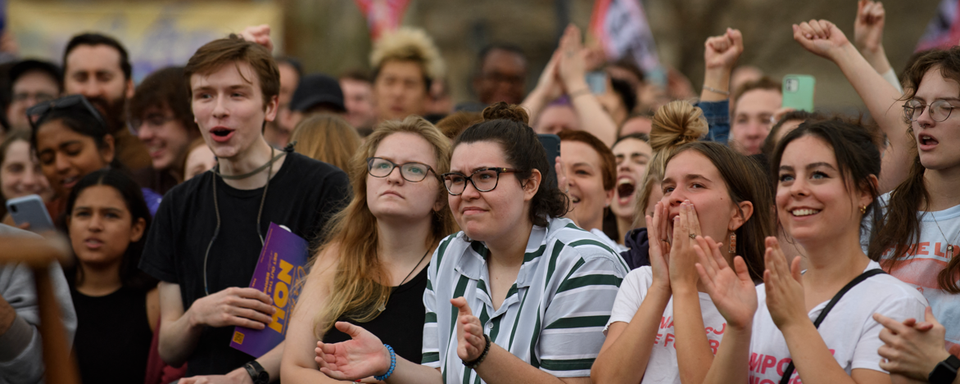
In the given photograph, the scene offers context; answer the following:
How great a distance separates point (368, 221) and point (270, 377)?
81 centimetres

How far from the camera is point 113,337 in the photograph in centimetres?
448

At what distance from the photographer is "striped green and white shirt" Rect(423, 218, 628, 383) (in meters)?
3.23

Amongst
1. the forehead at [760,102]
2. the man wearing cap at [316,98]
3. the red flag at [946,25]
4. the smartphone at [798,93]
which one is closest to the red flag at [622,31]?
the red flag at [946,25]

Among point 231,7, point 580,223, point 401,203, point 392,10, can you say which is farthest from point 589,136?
point 231,7

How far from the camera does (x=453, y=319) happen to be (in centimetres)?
344

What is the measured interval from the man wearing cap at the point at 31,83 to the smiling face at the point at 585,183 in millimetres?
4775

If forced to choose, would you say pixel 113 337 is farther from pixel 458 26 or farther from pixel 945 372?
pixel 458 26

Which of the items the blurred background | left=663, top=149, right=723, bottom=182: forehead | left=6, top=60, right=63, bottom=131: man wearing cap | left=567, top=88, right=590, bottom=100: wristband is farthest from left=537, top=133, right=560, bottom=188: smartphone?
the blurred background

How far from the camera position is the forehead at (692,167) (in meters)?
3.26

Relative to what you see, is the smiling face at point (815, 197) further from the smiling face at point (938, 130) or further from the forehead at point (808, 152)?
the smiling face at point (938, 130)

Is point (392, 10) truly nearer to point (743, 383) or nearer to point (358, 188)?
point (358, 188)

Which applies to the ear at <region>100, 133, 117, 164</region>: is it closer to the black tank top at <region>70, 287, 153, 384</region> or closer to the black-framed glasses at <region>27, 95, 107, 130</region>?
the black-framed glasses at <region>27, 95, 107, 130</region>

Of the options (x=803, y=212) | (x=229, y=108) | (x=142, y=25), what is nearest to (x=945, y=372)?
(x=803, y=212)

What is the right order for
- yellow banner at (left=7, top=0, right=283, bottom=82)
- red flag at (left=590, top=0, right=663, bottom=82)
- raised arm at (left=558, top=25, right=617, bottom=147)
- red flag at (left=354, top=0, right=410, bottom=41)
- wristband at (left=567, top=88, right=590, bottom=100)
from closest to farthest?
raised arm at (left=558, top=25, right=617, bottom=147)
wristband at (left=567, top=88, right=590, bottom=100)
red flag at (left=590, top=0, right=663, bottom=82)
red flag at (left=354, top=0, right=410, bottom=41)
yellow banner at (left=7, top=0, right=283, bottom=82)
